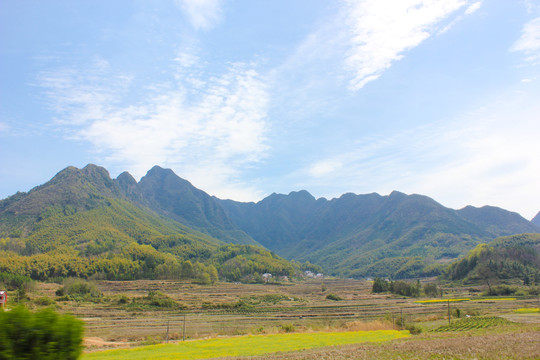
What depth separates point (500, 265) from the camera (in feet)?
368

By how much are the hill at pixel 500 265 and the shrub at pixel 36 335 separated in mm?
112076

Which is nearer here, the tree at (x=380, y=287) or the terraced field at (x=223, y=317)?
the terraced field at (x=223, y=317)

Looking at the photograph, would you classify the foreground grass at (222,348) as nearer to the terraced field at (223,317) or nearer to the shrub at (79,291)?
the terraced field at (223,317)

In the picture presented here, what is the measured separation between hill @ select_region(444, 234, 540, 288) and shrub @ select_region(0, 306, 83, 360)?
112m

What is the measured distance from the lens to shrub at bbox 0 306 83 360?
8844 mm

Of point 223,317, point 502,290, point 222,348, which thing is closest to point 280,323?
point 223,317

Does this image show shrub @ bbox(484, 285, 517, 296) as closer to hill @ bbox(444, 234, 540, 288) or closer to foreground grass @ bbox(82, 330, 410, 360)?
hill @ bbox(444, 234, 540, 288)

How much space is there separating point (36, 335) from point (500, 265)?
135 m

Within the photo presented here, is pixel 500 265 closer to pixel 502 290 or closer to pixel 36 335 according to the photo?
pixel 502 290

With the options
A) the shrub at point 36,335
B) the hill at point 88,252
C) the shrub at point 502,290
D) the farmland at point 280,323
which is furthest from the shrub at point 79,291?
the shrub at point 502,290

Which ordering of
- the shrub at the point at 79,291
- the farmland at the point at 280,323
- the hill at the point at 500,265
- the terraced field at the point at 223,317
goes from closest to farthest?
the farmland at the point at 280,323
the terraced field at the point at 223,317
the shrub at the point at 79,291
the hill at the point at 500,265

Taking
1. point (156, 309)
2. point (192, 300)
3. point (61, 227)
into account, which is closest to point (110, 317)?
point (156, 309)

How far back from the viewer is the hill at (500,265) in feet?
A: 350

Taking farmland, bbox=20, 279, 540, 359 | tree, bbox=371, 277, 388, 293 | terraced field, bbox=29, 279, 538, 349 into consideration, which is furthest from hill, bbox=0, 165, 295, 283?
tree, bbox=371, 277, 388, 293
